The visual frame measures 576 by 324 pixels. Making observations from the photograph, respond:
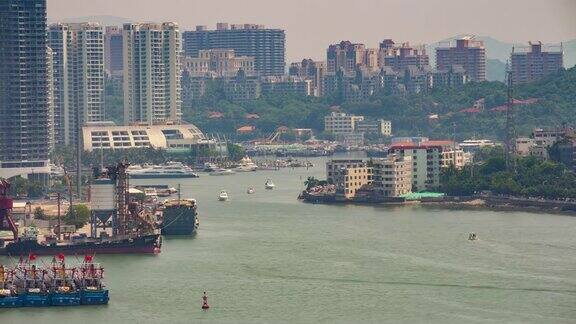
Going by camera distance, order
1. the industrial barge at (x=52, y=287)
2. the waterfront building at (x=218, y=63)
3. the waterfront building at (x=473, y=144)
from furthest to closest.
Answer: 1. the waterfront building at (x=218, y=63)
2. the waterfront building at (x=473, y=144)
3. the industrial barge at (x=52, y=287)

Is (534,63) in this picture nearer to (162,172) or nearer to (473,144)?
(473,144)

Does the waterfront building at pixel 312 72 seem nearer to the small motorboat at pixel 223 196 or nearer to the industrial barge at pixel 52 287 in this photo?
the small motorboat at pixel 223 196

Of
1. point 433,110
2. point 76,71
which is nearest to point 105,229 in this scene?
point 76,71

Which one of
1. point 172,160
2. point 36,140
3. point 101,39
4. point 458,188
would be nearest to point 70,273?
point 458,188

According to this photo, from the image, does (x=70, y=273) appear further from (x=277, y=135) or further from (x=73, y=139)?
(x=277, y=135)

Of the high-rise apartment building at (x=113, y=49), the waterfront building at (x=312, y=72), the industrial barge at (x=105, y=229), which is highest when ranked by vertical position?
the high-rise apartment building at (x=113, y=49)

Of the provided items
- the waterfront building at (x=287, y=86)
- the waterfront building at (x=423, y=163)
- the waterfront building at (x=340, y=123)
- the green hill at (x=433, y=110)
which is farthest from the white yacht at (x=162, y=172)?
the waterfront building at (x=287, y=86)
